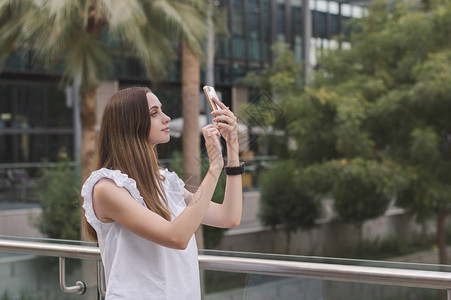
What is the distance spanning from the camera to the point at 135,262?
70.4 inches

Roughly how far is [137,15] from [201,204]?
947cm

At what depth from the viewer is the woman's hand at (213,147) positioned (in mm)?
1772

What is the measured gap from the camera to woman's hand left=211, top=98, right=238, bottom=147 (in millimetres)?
1829

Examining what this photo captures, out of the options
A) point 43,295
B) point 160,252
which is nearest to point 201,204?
point 160,252

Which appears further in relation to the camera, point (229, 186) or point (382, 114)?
point (382, 114)

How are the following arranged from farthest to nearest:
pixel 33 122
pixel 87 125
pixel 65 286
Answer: pixel 33 122 < pixel 87 125 < pixel 65 286

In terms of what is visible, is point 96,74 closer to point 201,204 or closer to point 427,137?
point 427,137

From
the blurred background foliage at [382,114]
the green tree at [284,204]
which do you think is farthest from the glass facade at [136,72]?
the blurred background foliage at [382,114]

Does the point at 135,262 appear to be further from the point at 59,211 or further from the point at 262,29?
the point at 262,29

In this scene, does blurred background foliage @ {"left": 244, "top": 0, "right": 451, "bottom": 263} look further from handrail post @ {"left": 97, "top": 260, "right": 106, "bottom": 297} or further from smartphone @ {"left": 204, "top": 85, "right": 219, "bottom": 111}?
smartphone @ {"left": 204, "top": 85, "right": 219, "bottom": 111}

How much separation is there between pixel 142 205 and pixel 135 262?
0.16m

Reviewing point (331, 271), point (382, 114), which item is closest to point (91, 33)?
point (382, 114)

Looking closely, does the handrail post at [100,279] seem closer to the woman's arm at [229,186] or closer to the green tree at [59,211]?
the woman's arm at [229,186]

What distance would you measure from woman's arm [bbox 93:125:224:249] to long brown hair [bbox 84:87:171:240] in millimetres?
77
